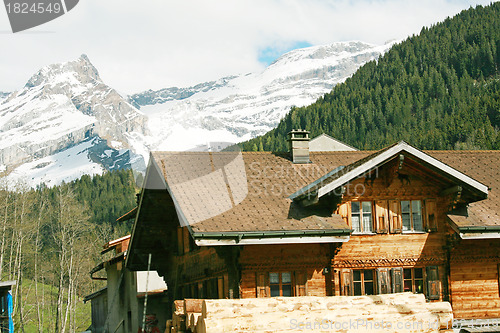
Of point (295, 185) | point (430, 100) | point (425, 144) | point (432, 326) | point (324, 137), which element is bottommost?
point (432, 326)

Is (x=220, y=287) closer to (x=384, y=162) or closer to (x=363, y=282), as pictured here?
(x=363, y=282)

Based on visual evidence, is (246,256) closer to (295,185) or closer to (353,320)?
(295,185)

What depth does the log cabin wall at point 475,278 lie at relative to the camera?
22.6 metres

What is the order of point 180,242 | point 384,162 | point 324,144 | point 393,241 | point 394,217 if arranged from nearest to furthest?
point 384,162 < point 393,241 < point 394,217 < point 180,242 < point 324,144

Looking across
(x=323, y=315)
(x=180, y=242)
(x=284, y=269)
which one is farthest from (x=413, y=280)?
(x=180, y=242)

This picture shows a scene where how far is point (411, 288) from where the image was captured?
2259cm

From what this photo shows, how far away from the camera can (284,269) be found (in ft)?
70.6

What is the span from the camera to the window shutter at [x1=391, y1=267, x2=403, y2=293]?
22.3 m

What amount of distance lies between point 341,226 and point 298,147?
5.24 meters

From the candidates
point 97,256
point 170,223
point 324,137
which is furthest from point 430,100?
point 170,223

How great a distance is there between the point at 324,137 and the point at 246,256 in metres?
20.4

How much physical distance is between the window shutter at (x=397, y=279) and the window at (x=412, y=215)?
56.6 inches

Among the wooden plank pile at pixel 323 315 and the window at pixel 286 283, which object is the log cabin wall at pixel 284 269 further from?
the wooden plank pile at pixel 323 315

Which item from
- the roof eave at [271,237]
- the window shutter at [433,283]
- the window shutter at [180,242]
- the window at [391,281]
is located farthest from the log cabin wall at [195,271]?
the window shutter at [433,283]
